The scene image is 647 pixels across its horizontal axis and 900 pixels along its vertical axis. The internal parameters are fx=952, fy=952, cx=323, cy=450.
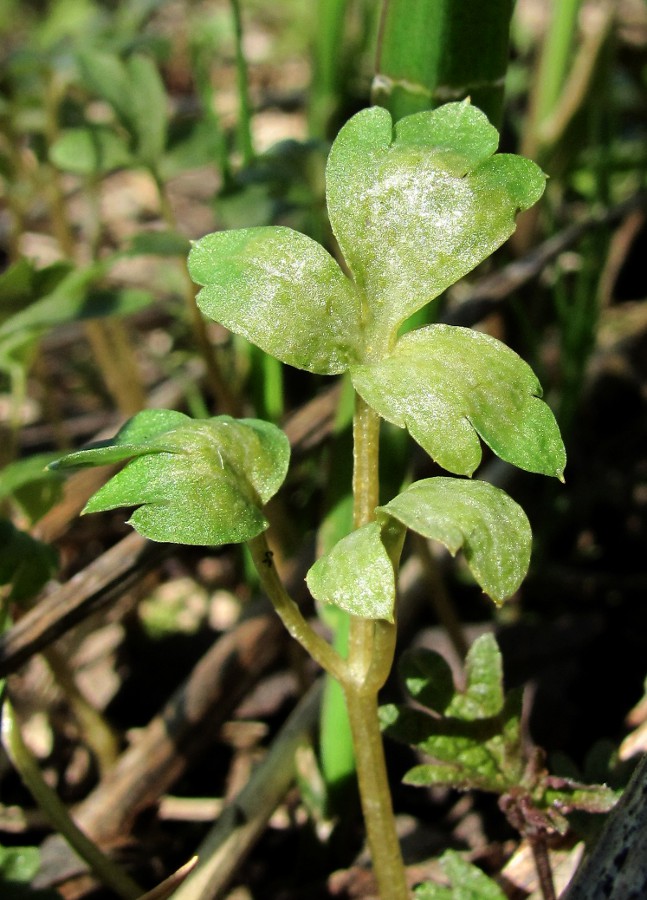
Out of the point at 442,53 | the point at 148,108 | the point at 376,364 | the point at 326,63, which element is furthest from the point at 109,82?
the point at 376,364

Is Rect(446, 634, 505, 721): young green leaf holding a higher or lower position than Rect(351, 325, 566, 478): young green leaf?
lower

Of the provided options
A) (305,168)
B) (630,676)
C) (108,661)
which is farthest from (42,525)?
(630,676)

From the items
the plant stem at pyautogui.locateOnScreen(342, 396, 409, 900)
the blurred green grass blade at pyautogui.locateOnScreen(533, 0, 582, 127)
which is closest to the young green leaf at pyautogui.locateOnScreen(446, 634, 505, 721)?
the plant stem at pyautogui.locateOnScreen(342, 396, 409, 900)

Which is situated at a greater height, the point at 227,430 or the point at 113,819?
the point at 227,430

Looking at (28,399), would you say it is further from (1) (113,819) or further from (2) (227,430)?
(2) (227,430)

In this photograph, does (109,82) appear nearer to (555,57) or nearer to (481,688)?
(555,57)

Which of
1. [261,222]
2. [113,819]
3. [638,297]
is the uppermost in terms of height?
[261,222]

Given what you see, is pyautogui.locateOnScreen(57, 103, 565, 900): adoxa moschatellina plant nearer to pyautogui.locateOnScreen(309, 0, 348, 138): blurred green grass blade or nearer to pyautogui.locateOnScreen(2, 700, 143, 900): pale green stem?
pyautogui.locateOnScreen(2, 700, 143, 900): pale green stem
